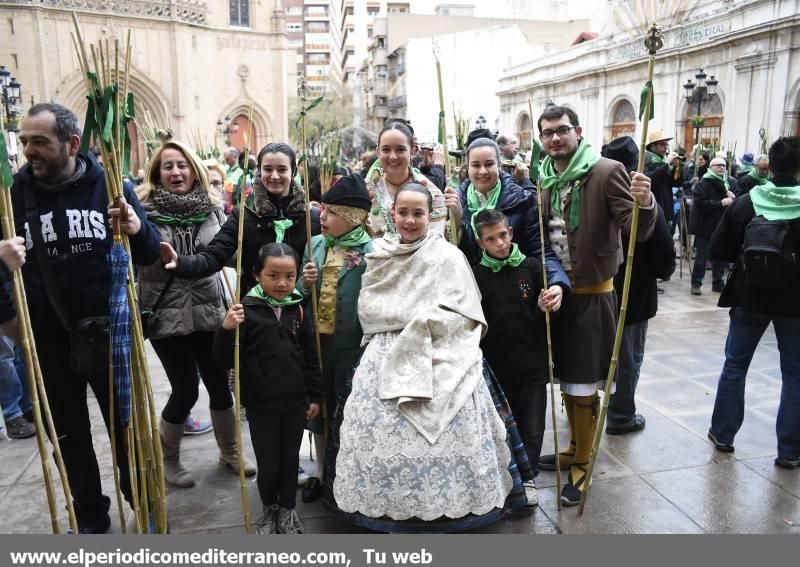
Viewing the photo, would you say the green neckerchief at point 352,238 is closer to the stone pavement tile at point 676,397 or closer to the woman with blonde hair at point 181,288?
the woman with blonde hair at point 181,288

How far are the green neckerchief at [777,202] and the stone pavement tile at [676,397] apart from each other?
4.70ft

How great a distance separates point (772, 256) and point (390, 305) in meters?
1.86

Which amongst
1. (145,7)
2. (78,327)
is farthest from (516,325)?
(145,7)

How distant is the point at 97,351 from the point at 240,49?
2627 centimetres

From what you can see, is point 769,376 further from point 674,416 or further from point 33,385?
point 33,385

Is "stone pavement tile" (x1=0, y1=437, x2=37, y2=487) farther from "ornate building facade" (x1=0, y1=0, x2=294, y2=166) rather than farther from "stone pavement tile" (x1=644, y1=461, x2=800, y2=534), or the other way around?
"ornate building facade" (x1=0, y1=0, x2=294, y2=166)

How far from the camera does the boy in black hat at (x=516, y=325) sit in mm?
2795

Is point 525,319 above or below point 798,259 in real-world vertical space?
below

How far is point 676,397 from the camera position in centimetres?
418

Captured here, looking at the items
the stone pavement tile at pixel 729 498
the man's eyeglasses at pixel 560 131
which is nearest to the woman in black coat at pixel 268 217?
the man's eyeglasses at pixel 560 131

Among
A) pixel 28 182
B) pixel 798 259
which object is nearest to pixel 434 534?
pixel 28 182

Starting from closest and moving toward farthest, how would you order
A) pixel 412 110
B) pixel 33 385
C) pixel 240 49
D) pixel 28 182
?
pixel 33 385 → pixel 28 182 → pixel 240 49 → pixel 412 110

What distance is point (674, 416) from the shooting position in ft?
12.6

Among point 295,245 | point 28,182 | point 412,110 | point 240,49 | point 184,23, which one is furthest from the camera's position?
point 412,110
